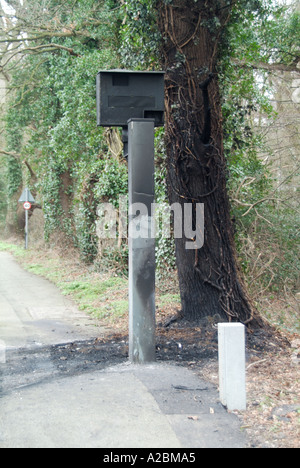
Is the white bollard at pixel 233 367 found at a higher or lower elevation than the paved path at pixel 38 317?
higher

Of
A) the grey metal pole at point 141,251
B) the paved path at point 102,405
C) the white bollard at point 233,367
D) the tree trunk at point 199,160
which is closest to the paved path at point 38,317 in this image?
the paved path at point 102,405

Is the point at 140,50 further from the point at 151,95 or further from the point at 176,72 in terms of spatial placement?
the point at 151,95

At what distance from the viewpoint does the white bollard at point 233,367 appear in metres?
5.08

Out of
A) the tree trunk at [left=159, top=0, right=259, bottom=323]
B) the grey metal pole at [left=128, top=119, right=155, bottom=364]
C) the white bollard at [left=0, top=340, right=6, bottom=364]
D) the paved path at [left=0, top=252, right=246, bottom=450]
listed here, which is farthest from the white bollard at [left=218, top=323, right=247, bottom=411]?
the white bollard at [left=0, top=340, right=6, bottom=364]

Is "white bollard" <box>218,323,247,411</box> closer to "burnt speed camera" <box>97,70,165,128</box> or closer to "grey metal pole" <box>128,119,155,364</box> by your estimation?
"grey metal pole" <box>128,119,155,364</box>

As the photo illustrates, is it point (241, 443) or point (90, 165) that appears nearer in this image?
point (241, 443)

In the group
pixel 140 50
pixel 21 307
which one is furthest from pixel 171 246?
pixel 140 50

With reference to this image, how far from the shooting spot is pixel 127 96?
21.8ft

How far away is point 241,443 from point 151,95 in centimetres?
421

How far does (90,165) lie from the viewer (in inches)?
683

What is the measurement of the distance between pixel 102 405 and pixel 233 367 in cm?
130

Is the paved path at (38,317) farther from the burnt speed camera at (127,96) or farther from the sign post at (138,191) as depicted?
the burnt speed camera at (127,96)

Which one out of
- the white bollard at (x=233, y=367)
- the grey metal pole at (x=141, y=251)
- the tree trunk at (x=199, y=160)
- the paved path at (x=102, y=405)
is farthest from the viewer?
the tree trunk at (x=199, y=160)

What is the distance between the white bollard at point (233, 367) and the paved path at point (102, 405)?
0.16 m
